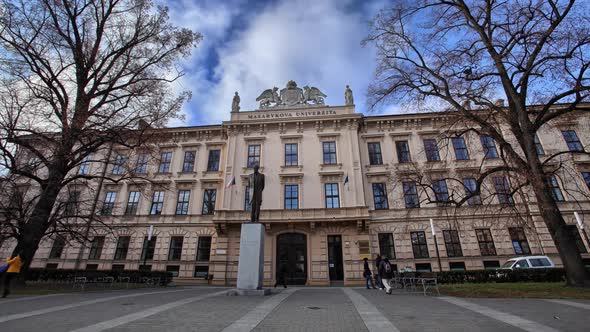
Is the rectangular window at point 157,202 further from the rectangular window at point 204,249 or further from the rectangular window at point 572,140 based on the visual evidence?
the rectangular window at point 572,140

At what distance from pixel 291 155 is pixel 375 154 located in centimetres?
747

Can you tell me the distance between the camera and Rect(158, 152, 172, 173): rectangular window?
24792 millimetres

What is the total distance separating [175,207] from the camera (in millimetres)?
23031

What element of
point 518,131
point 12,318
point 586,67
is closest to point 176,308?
point 12,318

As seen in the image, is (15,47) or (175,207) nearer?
(15,47)

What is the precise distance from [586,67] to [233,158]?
70.8 ft

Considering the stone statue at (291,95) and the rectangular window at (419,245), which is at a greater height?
the stone statue at (291,95)

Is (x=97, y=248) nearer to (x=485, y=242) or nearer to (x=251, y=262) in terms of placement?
(x=251, y=262)

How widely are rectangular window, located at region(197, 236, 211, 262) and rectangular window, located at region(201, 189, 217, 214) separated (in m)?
2.22

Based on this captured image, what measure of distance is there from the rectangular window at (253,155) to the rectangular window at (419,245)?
1414 cm

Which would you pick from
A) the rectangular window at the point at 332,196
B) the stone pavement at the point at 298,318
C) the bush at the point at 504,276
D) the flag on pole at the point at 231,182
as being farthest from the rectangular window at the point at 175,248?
the bush at the point at 504,276

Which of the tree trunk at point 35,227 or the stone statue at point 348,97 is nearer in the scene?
the tree trunk at point 35,227

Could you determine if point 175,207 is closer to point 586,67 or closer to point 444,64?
point 444,64

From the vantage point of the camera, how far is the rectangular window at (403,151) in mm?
23045
